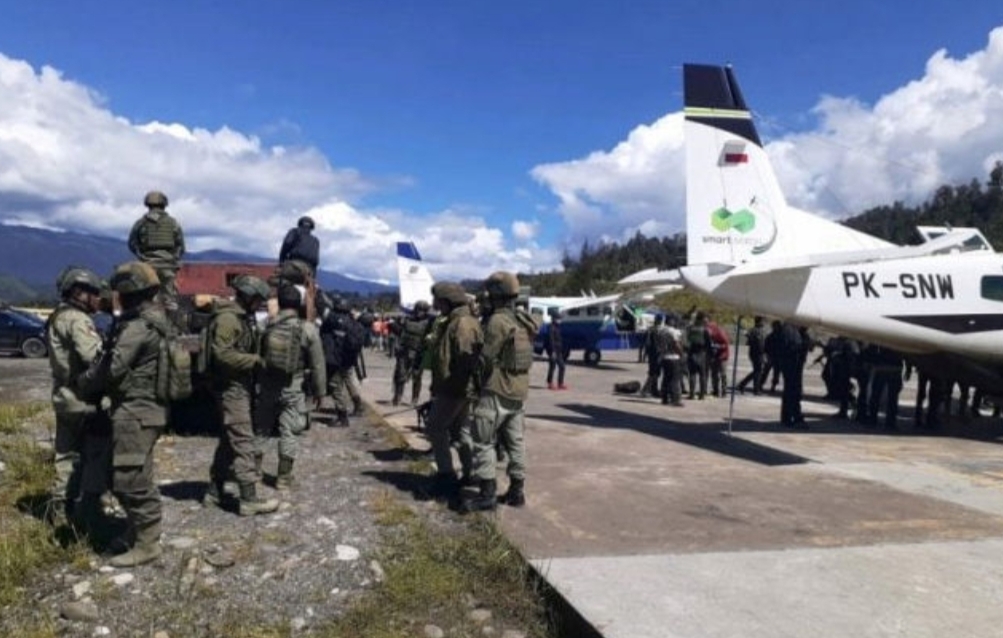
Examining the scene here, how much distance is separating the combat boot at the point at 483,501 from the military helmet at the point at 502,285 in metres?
1.52

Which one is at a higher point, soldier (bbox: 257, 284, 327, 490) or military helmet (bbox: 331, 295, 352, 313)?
military helmet (bbox: 331, 295, 352, 313)

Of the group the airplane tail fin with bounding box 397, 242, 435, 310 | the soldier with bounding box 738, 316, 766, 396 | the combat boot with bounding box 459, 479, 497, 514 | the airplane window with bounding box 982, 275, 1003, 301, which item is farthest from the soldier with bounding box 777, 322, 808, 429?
the airplane tail fin with bounding box 397, 242, 435, 310

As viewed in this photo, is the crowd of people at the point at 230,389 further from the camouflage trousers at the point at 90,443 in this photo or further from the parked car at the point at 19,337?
the parked car at the point at 19,337

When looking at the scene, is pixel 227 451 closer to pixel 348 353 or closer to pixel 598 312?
pixel 348 353

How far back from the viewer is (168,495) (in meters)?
6.49

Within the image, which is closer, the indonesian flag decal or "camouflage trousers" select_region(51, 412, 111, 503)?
"camouflage trousers" select_region(51, 412, 111, 503)

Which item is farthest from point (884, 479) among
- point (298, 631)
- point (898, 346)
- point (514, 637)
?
point (298, 631)

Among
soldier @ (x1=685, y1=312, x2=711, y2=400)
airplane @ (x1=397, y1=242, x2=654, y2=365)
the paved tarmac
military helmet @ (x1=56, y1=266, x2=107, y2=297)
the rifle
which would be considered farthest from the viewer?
airplane @ (x1=397, y1=242, x2=654, y2=365)

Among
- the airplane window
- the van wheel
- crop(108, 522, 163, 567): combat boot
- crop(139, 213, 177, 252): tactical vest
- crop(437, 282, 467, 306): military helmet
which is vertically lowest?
the van wheel

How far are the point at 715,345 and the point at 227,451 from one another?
1324 centimetres

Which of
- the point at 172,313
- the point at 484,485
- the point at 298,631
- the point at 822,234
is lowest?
the point at 298,631

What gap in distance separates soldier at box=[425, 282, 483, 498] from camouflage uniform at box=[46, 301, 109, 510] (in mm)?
2561

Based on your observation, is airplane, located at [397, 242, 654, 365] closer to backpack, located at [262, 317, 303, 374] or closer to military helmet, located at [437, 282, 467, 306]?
military helmet, located at [437, 282, 467, 306]

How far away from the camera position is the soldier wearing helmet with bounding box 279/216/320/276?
34.3ft
